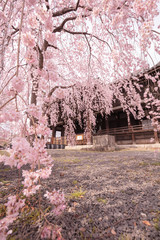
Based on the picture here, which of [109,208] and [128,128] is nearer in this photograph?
[109,208]

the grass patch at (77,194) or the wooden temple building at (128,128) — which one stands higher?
the wooden temple building at (128,128)

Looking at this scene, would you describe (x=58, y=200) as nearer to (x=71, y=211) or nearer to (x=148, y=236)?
(x=71, y=211)

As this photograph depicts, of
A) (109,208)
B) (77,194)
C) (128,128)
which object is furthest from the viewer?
(128,128)

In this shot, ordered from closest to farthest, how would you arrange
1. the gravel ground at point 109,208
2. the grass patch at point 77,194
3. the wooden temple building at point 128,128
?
the gravel ground at point 109,208 → the grass patch at point 77,194 → the wooden temple building at point 128,128

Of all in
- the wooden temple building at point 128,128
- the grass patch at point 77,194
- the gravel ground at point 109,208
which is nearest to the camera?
the gravel ground at point 109,208

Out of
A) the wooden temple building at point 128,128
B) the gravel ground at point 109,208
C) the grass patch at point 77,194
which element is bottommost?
the gravel ground at point 109,208

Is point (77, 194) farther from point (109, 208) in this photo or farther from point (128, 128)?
point (128, 128)

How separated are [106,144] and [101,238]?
7.03m

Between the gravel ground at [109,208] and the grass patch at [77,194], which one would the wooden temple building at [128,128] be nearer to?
the gravel ground at [109,208]

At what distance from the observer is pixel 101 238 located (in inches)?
37.4

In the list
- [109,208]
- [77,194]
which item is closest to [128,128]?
[77,194]

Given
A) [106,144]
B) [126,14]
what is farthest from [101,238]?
[106,144]

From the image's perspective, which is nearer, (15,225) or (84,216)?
(15,225)

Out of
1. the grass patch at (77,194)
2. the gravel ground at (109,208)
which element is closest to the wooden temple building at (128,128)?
the gravel ground at (109,208)
